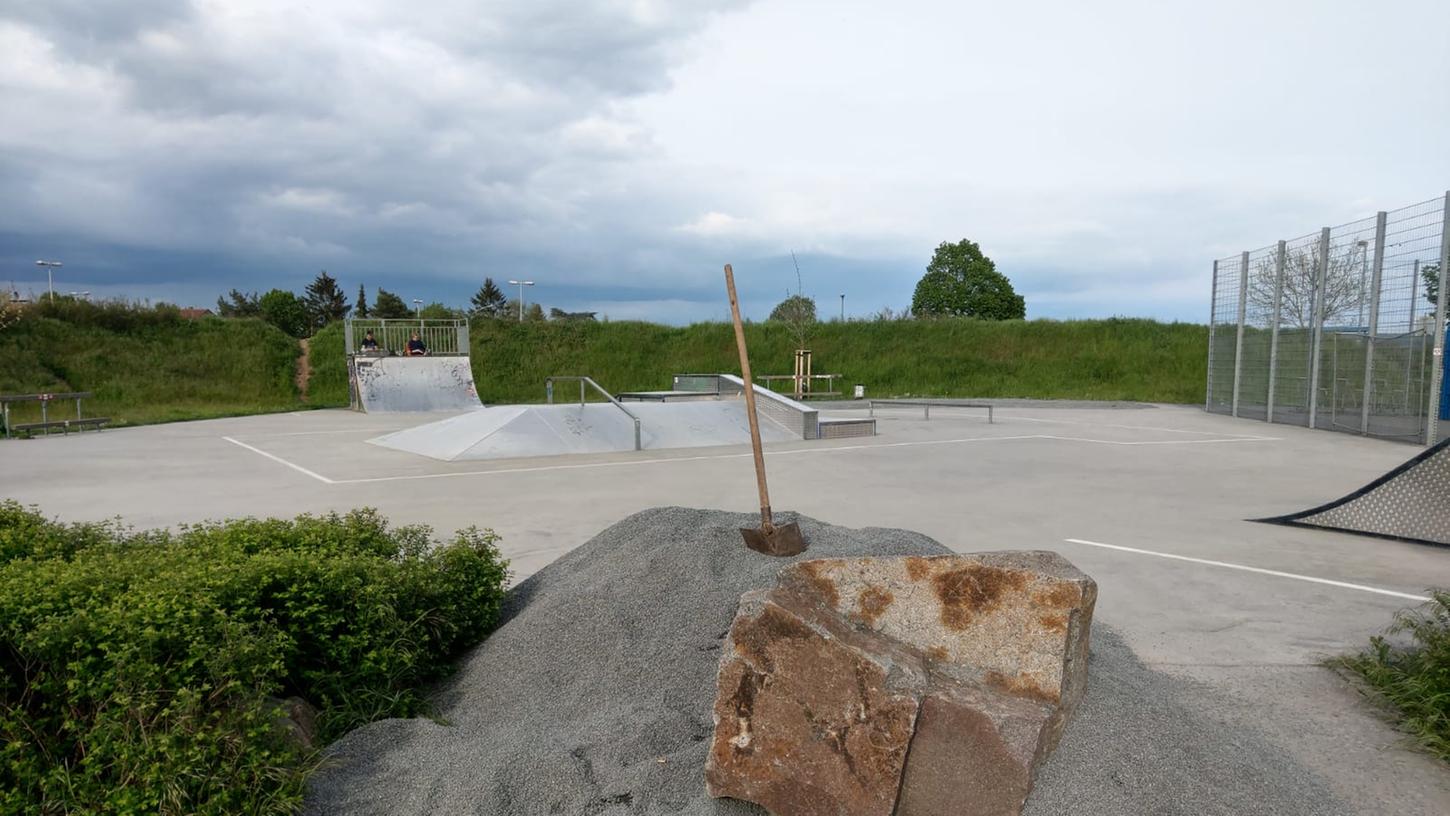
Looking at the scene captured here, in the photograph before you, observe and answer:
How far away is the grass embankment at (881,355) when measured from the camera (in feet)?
99.7

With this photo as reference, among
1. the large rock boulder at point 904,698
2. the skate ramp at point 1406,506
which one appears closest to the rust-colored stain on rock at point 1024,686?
the large rock boulder at point 904,698

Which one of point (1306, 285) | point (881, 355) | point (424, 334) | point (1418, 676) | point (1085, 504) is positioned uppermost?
point (1306, 285)

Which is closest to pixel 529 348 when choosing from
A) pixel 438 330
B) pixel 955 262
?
pixel 438 330

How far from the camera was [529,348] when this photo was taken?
33062 mm

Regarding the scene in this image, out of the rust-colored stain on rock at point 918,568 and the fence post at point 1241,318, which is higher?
the fence post at point 1241,318

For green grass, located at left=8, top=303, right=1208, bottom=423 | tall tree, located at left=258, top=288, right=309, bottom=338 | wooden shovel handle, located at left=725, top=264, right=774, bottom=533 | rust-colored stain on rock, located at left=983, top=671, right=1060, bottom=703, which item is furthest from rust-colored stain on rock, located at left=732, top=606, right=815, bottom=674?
tall tree, located at left=258, top=288, right=309, bottom=338

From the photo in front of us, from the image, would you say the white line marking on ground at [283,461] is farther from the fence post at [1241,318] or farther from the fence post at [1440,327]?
the fence post at [1241,318]

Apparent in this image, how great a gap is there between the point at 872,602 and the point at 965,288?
193ft

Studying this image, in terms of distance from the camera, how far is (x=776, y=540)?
4504mm

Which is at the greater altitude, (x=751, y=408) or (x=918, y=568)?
(x=751, y=408)

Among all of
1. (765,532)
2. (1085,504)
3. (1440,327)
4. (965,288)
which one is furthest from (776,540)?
(965,288)

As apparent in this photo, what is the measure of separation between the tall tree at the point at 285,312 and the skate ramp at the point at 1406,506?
218 feet

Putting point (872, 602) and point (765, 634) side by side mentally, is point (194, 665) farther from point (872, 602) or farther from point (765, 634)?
point (872, 602)

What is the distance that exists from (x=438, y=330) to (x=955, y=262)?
3953cm
